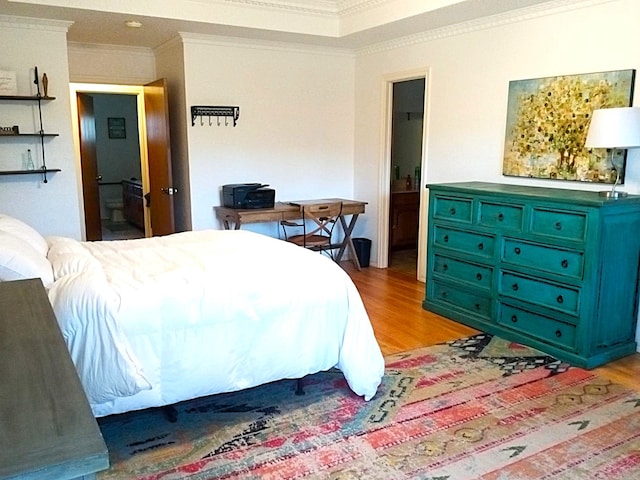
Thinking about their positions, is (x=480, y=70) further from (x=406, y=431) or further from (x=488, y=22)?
(x=406, y=431)

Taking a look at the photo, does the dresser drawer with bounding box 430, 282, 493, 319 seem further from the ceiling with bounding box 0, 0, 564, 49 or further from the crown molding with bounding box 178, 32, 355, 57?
the crown molding with bounding box 178, 32, 355, 57

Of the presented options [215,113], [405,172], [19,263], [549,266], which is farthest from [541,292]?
[405,172]

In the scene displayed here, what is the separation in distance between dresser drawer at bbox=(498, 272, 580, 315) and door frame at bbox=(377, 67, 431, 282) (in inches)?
63.9

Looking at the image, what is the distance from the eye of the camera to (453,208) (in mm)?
4113

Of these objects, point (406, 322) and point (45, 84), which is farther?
point (45, 84)

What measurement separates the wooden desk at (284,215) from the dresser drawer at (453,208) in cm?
149

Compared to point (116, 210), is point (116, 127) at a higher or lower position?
higher

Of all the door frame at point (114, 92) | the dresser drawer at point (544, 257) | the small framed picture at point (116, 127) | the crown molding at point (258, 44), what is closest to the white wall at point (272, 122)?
the crown molding at point (258, 44)

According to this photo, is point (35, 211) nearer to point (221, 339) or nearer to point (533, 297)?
point (221, 339)

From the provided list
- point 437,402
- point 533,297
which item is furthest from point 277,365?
point 533,297

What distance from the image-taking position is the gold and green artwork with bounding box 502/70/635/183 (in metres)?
3.58

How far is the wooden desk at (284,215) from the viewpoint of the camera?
5.09m

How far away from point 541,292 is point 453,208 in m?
0.95

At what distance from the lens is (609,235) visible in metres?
3.19
